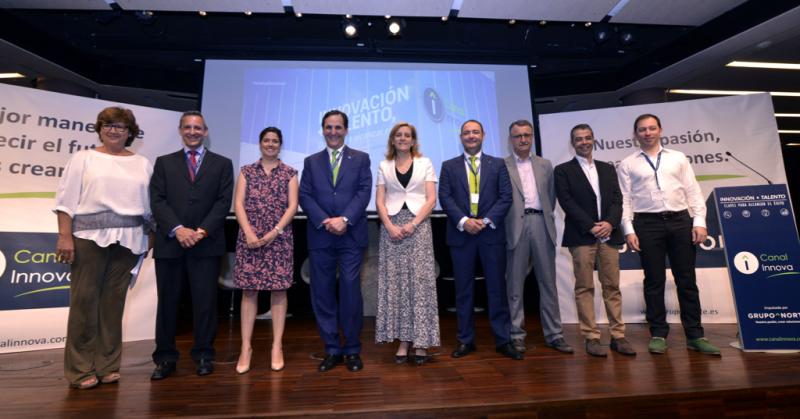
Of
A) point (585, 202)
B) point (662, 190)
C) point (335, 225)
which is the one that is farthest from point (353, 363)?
point (662, 190)

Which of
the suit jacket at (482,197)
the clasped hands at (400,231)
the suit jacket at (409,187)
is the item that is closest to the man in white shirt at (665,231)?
the suit jacket at (482,197)

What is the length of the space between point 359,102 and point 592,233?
2.84 metres

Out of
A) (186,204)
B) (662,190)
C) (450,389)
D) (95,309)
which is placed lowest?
(450,389)

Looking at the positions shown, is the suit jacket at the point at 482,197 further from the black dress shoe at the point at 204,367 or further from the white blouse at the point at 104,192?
the white blouse at the point at 104,192

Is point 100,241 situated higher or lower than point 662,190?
lower

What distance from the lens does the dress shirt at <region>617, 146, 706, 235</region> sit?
296cm

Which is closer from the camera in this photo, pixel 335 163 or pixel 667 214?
pixel 335 163

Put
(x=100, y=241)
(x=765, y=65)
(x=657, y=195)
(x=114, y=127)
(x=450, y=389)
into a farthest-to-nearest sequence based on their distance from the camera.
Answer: (x=765, y=65) < (x=657, y=195) < (x=114, y=127) < (x=100, y=241) < (x=450, y=389)

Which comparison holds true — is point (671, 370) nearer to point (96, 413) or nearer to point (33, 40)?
point (96, 413)

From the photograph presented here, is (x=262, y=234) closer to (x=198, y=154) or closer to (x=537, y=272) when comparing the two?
(x=198, y=154)

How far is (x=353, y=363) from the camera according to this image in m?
2.60

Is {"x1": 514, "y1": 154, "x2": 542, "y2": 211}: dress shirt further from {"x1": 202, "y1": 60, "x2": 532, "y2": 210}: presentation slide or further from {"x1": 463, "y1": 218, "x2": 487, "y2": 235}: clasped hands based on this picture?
{"x1": 202, "y1": 60, "x2": 532, "y2": 210}: presentation slide

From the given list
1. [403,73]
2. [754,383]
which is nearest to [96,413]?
[754,383]

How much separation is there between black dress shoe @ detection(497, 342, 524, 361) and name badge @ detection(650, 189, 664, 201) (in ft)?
5.11
